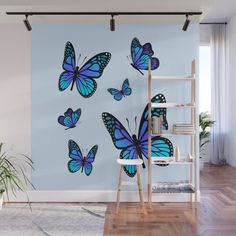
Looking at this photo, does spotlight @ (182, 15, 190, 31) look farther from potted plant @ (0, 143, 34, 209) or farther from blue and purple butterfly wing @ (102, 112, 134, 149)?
potted plant @ (0, 143, 34, 209)

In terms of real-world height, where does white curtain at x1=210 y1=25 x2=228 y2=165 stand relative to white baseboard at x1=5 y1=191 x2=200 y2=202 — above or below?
above

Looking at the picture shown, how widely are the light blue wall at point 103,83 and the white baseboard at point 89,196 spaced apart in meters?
0.08

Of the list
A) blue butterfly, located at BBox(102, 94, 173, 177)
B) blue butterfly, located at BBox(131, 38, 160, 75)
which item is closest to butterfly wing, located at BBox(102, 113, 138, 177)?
blue butterfly, located at BBox(102, 94, 173, 177)

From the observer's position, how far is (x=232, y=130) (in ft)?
21.1

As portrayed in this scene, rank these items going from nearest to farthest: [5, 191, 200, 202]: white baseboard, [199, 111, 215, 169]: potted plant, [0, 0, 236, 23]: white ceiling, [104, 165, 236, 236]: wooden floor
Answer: [104, 165, 236, 236]: wooden floor
[0, 0, 236, 23]: white ceiling
[5, 191, 200, 202]: white baseboard
[199, 111, 215, 169]: potted plant

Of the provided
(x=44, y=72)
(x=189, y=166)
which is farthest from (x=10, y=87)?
(x=189, y=166)

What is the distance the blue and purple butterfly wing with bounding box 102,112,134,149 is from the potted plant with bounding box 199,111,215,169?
111 inches

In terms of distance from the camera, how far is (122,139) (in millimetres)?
4055

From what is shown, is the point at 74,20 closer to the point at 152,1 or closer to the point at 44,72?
the point at 44,72

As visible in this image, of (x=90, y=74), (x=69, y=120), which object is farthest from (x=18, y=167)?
(x=90, y=74)

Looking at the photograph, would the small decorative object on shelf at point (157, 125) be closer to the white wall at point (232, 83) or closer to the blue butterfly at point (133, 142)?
the blue butterfly at point (133, 142)

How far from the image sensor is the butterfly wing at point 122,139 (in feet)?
13.3

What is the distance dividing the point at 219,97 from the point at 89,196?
3909mm

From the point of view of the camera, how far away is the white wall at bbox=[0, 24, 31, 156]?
4.07 m
